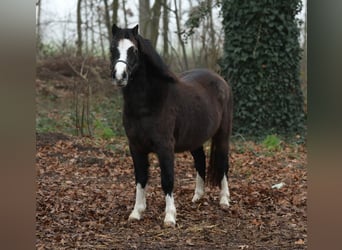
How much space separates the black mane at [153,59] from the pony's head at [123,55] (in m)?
0.09

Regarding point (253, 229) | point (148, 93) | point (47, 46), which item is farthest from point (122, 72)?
point (47, 46)

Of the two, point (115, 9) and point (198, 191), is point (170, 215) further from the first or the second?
point (115, 9)

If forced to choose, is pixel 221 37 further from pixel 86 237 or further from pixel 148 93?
pixel 86 237

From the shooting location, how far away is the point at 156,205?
17.2 feet

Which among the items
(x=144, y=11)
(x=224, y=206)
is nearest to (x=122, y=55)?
(x=224, y=206)

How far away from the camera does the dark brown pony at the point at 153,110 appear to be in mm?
4378

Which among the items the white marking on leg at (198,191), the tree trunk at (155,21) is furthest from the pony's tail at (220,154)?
the tree trunk at (155,21)

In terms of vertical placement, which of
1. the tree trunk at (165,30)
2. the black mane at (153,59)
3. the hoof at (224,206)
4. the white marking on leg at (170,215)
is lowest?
the hoof at (224,206)

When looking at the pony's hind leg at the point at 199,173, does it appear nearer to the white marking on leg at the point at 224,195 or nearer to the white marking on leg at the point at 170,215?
the white marking on leg at the point at 224,195

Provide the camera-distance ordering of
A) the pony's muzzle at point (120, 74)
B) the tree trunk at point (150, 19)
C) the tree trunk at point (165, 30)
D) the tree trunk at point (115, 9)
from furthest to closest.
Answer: the tree trunk at point (115, 9) → the tree trunk at point (165, 30) → the tree trunk at point (150, 19) → the pony's muzzle at point (120, 74)

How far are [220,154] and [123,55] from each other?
1864 millimetres
